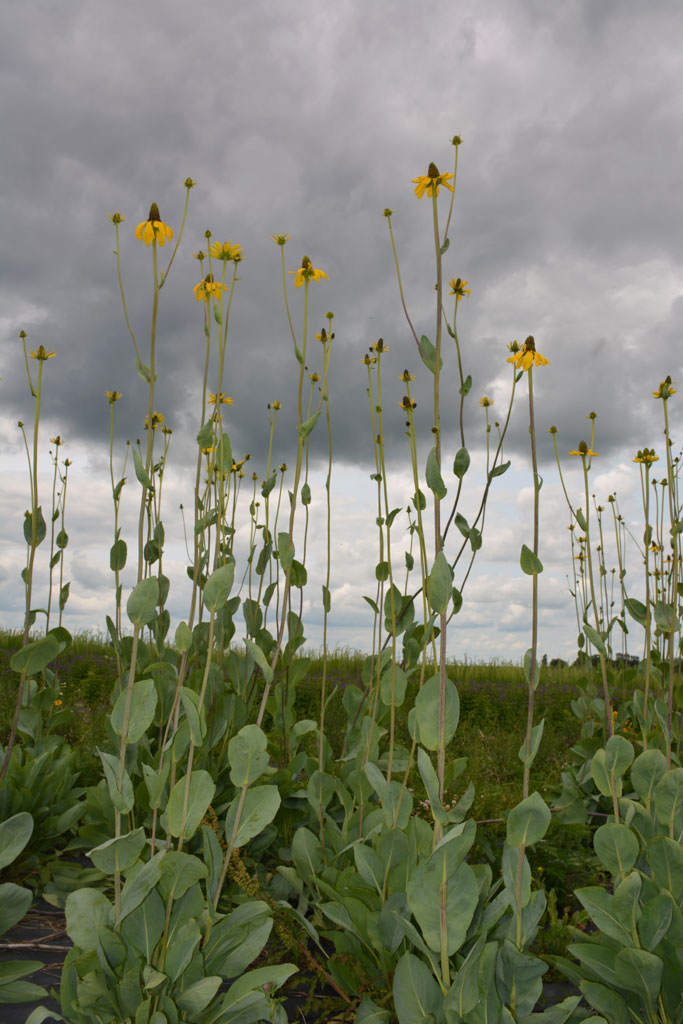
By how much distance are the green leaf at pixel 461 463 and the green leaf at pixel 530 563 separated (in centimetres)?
28

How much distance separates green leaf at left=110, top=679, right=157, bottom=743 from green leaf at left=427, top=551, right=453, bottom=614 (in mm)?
635

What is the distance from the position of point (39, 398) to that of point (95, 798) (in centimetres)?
139

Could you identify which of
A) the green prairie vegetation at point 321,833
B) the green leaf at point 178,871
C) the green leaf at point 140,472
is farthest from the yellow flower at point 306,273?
the green leaf at point 178,871

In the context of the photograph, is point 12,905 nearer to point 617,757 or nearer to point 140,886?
point 140,886

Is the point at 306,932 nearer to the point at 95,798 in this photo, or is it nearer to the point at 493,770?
the point at 95,798

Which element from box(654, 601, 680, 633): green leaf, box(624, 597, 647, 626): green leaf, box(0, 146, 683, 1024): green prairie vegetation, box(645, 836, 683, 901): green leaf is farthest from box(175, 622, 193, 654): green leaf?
box(624, 597, 647, 626): green leaf

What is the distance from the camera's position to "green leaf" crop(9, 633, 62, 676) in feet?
6.36

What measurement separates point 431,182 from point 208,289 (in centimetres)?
70

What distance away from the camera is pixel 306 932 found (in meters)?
2.01

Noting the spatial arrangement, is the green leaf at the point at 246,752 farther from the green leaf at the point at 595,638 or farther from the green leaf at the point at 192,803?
the green leaf at the point at 595,638

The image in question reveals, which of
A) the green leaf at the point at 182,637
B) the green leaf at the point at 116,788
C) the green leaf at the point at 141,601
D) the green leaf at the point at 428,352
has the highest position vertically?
the green leaf at the point at 428,352

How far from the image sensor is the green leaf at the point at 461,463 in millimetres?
1701

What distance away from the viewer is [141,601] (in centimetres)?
150

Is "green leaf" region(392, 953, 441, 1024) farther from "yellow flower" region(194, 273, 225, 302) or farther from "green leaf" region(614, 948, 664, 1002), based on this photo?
"yellow flower" region(194, 273, 225, 302)
